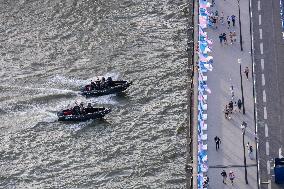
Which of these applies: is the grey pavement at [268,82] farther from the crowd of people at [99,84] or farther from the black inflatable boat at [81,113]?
the black inflatable boat at [81,113]

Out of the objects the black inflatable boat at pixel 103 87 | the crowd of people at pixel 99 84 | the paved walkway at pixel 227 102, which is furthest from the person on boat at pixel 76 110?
the paved walkway at pixel 227 102

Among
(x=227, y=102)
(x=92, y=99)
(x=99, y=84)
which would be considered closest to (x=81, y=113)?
(x=92, y=99)

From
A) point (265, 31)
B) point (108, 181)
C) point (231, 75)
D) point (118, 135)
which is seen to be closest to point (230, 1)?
point (265, 31)

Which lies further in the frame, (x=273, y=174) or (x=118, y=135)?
(x=118, y=135)

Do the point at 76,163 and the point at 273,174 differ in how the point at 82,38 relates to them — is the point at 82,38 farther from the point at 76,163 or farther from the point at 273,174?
the point at 273,174

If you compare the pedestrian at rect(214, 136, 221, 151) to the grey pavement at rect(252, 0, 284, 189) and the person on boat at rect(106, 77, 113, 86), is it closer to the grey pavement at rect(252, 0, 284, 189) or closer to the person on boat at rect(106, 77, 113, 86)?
the grey pavement at rect(252, 0, 284, 189)

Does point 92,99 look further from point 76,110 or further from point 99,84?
point 76,110

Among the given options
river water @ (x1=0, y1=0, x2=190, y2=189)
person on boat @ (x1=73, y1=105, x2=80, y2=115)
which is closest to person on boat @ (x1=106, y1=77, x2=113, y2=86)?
river water @ (x1=0, y1=0, x2=190, y2=189)
